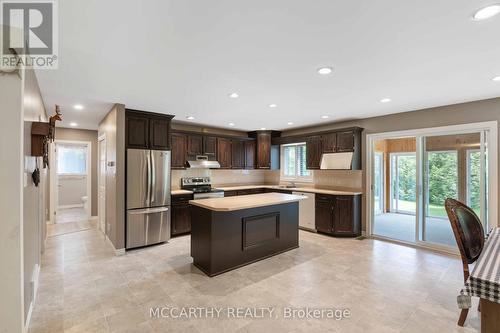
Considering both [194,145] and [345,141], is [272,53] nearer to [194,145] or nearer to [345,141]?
[345,141]

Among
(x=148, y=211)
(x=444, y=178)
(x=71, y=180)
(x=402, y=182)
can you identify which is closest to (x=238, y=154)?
(x=148, y=211)

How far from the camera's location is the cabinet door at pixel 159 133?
441cm

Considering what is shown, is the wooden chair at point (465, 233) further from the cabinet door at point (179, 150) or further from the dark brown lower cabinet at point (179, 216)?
the cabinet door at point (179, 150)

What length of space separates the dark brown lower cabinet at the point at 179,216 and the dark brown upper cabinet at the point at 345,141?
355 cm

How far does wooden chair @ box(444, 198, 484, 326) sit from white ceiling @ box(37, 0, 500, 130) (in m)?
1.52

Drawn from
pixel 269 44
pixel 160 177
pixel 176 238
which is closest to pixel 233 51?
pixel 269 44

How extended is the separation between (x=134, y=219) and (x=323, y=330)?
341 cm

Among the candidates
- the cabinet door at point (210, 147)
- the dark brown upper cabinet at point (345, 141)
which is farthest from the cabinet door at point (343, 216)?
the cabinet door at point (210, 147)

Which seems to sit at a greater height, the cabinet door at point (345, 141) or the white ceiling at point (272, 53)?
the white ceiling at point (272, 53)

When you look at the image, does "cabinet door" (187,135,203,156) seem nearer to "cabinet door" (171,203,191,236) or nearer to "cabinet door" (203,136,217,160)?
"cabinet door" (203,136,217,160)

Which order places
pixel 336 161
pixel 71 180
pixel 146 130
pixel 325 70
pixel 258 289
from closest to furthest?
pixel 325 70
pixel 258 289
pixel 146 130
pixel 336 161
pixel 71 180

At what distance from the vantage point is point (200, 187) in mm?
5754

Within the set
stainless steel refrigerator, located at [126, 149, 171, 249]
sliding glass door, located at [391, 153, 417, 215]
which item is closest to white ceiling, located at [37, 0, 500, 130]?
stainless steel refrigerator, located at [126, 149, 171, 249]

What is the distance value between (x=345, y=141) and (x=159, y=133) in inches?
155
